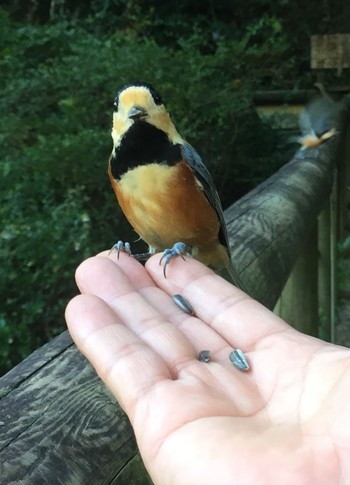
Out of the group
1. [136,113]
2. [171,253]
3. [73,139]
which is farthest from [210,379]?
[73,139]

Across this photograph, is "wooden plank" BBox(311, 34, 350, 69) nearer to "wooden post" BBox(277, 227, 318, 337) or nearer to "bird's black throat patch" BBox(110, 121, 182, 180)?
"wooden post" BBox(277, 227, 318, 337)

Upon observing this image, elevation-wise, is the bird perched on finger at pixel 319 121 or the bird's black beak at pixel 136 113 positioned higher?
the bird's black beak at pixel 136 113

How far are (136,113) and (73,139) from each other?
1.71m

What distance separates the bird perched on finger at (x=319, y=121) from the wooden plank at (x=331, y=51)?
0.29 metres

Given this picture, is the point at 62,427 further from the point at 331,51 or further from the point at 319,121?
the point at 331,51

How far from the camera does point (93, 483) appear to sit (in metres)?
0.90

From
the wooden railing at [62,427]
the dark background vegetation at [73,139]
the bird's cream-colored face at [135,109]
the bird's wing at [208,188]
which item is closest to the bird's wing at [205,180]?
the bird's wing at [208,188]

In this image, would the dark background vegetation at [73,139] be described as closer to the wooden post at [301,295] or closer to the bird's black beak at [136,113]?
the wooden post at [301,295]

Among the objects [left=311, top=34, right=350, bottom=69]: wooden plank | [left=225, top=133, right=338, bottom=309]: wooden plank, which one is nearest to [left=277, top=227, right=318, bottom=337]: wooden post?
[left=225, top=133, right=338, bottom=309]: wooden plank

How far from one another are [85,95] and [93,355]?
3.07 meters

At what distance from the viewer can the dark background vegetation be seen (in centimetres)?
288

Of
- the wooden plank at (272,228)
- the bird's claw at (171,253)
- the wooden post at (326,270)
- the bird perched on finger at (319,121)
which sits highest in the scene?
the bird's claw at (171,253)

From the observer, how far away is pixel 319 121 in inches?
165

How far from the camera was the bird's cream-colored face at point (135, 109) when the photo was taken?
1803mm
